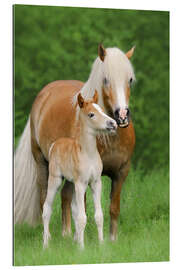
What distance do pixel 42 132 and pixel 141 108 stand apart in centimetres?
91

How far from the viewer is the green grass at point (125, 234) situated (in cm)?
476

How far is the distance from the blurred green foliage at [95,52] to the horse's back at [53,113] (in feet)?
0.27

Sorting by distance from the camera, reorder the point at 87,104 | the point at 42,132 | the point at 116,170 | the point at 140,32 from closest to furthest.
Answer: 1. the point at 87,104
2. the point at 116,170
3. the point at 42,132
4. the point at 140,32

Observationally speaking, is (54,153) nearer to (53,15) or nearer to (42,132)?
(42,132)

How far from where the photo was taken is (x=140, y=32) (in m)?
5.80

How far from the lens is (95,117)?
4445 millimetres

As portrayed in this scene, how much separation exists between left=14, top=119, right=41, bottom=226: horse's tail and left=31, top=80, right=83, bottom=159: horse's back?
136 millimetres

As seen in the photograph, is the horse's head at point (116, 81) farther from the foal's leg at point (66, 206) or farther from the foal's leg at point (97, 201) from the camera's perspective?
the foal's leg at point (66, 206)

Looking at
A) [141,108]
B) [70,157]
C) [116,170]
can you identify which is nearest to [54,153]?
[70,157]

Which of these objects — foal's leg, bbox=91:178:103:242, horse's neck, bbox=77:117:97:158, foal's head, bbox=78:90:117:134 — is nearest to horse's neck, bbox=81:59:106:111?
foal's head, bbox=78:90:117:134

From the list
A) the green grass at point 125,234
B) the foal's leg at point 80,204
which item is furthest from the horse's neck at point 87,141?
the green grass at point 125,234

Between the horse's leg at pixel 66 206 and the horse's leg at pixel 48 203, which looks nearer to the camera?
the horse's leg at pixel 48 203

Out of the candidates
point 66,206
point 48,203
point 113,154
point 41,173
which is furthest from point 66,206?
point 113,154

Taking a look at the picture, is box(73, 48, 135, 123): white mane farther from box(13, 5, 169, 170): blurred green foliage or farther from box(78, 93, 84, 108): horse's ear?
box(13, 5, 169, 170): blurred green foliage
